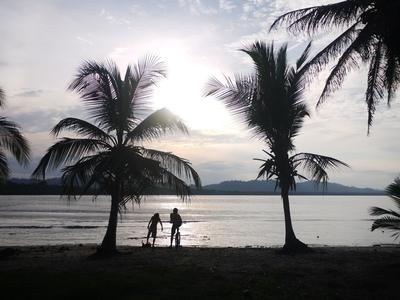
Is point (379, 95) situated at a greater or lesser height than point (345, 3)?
lesser

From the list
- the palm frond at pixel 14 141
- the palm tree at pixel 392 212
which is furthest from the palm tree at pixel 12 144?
the palm tree at pixel 392 212

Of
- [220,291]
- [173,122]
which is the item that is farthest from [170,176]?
[220,291]

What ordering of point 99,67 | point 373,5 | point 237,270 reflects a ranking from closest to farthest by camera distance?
point 373,5 < point 237,270 < point 99,67

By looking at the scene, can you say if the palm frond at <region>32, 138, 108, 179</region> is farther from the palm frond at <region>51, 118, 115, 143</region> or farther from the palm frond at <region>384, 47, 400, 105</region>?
the palm frond at <region>384, 47, 400, 105</region>

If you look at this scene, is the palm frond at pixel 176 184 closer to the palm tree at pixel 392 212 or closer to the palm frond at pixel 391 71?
the palm tree at pixel 392 212

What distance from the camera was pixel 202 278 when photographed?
10.7 meters

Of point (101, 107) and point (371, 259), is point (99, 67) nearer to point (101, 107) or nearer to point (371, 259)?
point (101, 107)

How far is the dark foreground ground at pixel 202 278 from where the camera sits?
29.5 ft

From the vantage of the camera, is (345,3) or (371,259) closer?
(345,3)

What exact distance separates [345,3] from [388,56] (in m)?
1.84

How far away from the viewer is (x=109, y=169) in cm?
1527

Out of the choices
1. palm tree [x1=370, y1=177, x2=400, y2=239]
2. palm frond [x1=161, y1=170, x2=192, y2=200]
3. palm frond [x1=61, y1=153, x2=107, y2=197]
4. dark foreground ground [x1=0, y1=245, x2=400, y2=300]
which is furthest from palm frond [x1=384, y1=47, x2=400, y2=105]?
palm frond [x1=61, y1=153, x2=107, y2=197]

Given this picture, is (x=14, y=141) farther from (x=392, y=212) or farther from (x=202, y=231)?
(x=202, y=231)

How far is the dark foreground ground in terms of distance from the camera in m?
8.98
